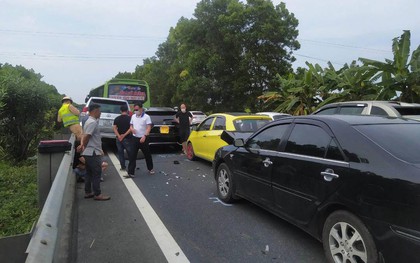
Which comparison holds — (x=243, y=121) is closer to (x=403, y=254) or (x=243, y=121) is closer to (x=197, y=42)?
(x=403, y=254)

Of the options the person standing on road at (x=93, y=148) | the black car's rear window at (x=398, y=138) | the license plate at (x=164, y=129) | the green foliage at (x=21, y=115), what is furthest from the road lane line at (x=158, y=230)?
the license plate at (x=164, y=129)

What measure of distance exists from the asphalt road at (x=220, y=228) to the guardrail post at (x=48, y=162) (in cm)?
165

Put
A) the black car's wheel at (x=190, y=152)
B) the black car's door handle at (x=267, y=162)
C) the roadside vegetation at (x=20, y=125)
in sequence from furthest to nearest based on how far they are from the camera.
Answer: the black car's wheel at (x=190, y=152) → the roadside vegetation at (x=20, y=125) → the black car's door handle at (x=267, y=162)

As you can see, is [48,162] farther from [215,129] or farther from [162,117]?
[162,117]

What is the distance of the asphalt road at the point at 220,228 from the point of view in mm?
4090

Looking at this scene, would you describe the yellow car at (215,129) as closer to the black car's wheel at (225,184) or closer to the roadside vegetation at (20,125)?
the black car's wheel at (225,184)

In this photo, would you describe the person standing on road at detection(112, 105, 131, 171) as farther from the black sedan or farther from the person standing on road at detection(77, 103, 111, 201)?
the black sedan

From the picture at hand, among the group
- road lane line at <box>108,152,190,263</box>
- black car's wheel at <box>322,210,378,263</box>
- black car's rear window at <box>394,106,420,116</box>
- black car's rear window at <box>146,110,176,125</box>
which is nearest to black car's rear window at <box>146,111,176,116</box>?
black car's rear window at <box>146,110,176,125</box>

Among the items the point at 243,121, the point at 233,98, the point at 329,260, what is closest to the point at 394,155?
the point at 329,260

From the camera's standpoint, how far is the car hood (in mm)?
7840

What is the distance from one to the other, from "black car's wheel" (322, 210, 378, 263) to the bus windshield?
17411mm

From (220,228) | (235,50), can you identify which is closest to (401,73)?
(220,228)

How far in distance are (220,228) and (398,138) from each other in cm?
250

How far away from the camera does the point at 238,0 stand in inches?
1120
